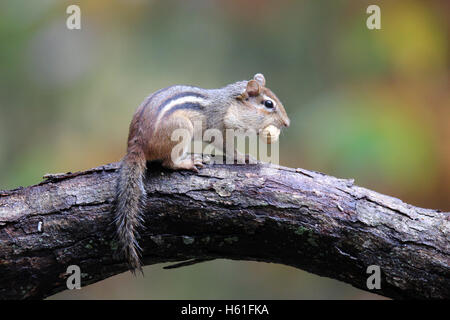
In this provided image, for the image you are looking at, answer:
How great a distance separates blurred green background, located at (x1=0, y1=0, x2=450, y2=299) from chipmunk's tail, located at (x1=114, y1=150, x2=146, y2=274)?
2965 millimetres

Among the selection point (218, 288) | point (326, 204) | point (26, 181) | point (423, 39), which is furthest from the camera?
point (218, 288)

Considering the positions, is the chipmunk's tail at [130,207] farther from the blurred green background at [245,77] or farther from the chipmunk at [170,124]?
the blurred green background at [245,77]

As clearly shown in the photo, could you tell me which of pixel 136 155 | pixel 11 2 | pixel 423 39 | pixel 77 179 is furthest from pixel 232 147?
pixel 11 2

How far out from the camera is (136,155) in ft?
9.64

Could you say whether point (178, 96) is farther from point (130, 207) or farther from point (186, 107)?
point (130, 207)

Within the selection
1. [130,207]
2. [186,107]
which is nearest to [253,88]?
[186,107]

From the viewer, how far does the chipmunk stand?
2777mm

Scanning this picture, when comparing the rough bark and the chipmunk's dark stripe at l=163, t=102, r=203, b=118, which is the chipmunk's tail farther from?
the chipmunk's dark stripe at l=163, t=102, r=203, b=118

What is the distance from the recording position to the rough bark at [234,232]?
2754 mm

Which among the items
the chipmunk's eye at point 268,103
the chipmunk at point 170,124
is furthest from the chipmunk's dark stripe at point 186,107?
the chipmunk's eye at point 268,103

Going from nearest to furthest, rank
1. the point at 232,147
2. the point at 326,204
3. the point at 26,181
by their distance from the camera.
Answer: the point at 326,204 → the point at 232,147 → the point at 26,181

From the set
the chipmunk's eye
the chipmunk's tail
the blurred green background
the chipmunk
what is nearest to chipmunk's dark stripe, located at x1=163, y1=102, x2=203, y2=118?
the chipmunk

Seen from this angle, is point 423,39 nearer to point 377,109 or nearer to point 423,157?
point 377,109

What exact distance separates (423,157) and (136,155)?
3.89 m
